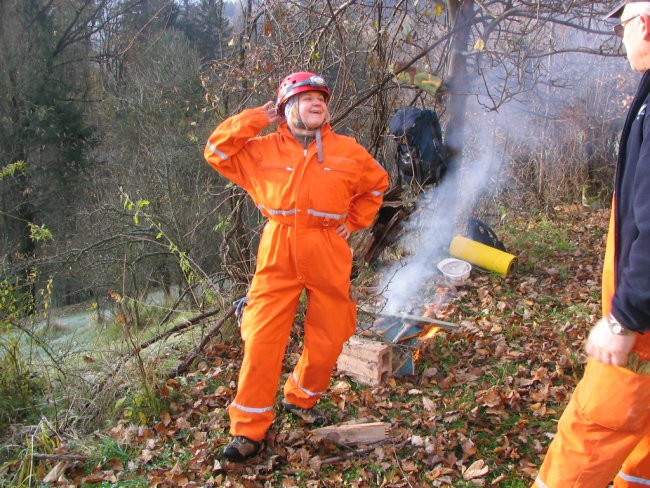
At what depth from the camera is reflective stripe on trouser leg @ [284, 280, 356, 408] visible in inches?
130

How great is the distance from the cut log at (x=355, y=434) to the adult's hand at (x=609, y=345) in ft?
5.78

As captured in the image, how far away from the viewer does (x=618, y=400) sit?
74.4 inches

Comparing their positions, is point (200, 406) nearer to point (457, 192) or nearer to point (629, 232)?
point (629, 232)

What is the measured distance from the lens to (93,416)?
3809 mm

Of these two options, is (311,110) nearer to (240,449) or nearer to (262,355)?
(262,355)

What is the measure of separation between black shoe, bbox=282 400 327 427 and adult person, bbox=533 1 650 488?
174cm

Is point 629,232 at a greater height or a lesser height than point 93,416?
greater

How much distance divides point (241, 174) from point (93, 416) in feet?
6.77

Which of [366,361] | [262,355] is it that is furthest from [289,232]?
[366,361]

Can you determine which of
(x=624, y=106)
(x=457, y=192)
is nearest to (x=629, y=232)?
(x=457, y=192)

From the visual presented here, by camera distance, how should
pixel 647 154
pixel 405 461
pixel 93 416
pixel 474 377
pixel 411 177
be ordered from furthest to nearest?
pixel 411 177 < pixel 474 377 < pixel 93 416 < pixel 405 461 < pixel 647 154

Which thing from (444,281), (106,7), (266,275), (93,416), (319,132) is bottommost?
(93,416)

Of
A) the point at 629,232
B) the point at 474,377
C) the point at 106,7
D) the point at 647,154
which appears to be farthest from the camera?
the point at 106,7

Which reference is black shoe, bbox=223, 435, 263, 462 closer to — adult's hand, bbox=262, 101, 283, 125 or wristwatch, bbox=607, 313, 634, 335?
adult's hand, bbox=262, 101, 283, 125
